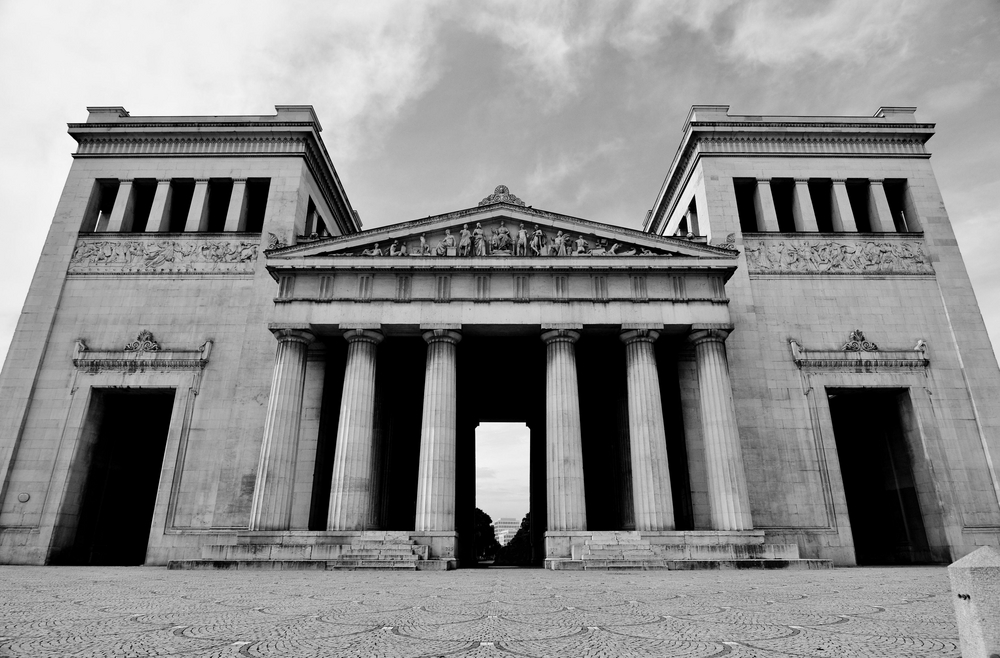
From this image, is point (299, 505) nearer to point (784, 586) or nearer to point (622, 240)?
point (622, 240)

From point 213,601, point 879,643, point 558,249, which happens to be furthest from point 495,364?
point 879,643

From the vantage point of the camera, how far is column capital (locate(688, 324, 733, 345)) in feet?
89.5

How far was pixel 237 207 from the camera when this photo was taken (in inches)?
1340

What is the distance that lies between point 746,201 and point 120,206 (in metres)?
35.9

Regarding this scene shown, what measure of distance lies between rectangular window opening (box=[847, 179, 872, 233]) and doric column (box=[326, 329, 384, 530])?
28051 millimetres

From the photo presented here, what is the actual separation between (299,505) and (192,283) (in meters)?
13.3

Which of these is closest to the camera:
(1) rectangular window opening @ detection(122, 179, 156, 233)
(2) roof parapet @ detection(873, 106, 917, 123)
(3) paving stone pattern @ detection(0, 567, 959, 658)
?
(3) paving stone pattern @ detection(0, 567, 959, 658)

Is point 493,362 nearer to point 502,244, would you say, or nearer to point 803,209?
point 502,244

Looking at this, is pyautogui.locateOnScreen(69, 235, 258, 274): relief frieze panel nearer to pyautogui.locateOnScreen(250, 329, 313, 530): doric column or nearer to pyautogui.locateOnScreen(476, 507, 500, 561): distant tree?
pyautogui.locateOnScreen(250, 329, 313, 530): doric column

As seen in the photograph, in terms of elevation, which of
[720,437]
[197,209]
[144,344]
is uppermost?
[197,209]

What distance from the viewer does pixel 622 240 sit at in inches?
1133

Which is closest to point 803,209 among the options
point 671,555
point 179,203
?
point 671,555

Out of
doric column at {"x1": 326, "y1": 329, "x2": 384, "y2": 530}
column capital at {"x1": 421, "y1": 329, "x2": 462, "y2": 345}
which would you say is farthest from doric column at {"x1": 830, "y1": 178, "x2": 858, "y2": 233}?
doric column at {"x1": 326, "y1": 329, "x2": 384, "y2": 530}

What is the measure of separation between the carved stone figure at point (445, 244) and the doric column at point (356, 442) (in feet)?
15.7
